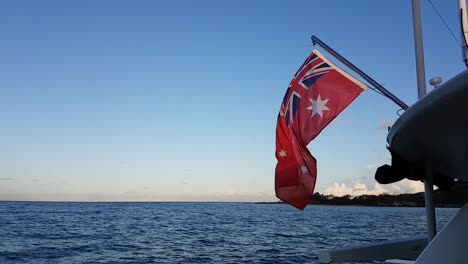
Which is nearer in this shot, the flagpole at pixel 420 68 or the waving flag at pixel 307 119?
the flagpole at pixel 420 68

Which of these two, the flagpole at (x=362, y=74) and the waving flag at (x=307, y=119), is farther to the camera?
the waving flag at (x=307, y=119)

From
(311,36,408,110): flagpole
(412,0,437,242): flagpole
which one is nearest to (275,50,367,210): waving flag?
(311,36,408,110): flagpole

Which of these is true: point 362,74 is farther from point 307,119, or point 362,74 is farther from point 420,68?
point 307,119

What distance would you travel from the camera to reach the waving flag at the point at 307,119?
6246 millimetres

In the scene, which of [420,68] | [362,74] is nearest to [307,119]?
[362,74]

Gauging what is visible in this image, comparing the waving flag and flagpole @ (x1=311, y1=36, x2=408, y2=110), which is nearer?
flagpole @ (x1=311, y1=36, x2=408, y2=110)

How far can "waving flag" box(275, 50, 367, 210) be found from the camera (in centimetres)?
625

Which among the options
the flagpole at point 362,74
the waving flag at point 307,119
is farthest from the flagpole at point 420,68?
the waving flag at point 307,119

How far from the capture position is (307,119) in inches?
252

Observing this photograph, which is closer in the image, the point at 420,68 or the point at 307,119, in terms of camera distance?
the point at 420,68

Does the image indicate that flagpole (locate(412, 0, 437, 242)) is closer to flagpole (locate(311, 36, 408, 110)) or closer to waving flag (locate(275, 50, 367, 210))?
flagpole (locate(311, 36, 408, 110))

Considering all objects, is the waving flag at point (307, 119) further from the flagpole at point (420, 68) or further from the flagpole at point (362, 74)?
the flagpole at point (420, 68)

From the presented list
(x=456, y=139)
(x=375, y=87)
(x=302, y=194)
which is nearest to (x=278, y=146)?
(x=302, y=194)

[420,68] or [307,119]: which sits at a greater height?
[420,68]
